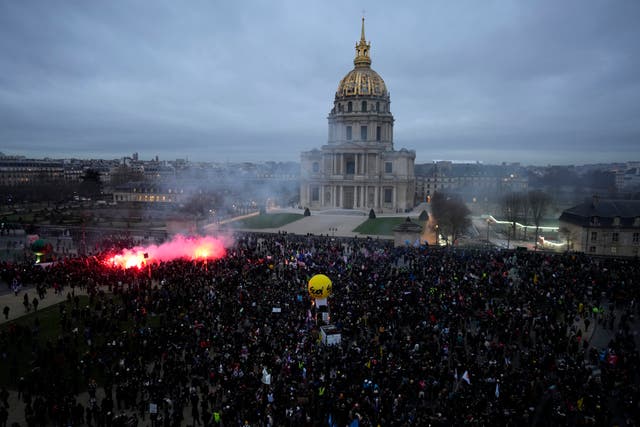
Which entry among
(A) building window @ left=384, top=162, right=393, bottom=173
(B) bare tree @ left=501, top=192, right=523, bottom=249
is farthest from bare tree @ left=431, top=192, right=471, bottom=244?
(A) building window @ left=384, top=162, right=393, bottom=173

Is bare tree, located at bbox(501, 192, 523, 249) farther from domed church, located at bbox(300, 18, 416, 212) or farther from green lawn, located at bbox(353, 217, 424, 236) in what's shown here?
domed church, located at bbox(300, 18, 416, 212)

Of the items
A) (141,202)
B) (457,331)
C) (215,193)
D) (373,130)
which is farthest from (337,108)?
(457,331)

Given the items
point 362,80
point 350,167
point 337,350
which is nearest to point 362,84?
point 362,80

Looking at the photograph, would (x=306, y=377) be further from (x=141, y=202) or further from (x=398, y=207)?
(x=141, y=202)

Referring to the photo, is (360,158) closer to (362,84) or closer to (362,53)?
(362,84)

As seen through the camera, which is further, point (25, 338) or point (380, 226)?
point (380, 226)

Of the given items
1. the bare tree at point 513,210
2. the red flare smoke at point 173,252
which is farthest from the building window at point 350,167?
the red flare smoke at point 173,252

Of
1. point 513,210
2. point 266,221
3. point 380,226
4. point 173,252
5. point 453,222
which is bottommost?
point 380,226
